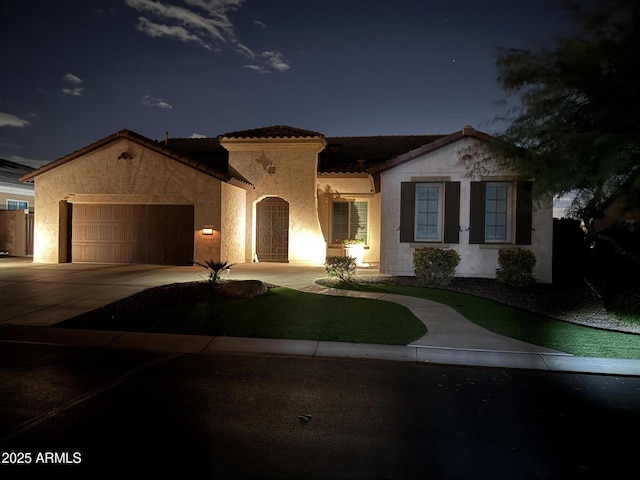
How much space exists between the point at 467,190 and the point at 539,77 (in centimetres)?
557

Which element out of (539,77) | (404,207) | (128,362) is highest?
(539,77)

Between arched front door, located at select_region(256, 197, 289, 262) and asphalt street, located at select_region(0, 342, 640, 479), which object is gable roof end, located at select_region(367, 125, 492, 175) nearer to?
arched front door, located at select_region(256, 197, 289, 262)

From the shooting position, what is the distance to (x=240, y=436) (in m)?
4.55

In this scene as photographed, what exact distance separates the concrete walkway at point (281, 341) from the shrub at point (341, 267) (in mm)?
830

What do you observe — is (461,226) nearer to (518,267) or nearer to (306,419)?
(518,267)

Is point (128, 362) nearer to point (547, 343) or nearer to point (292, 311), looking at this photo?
point (292, 311)

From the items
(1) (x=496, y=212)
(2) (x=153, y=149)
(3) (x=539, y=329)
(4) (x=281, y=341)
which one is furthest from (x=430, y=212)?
(2) (x=153, y=149)

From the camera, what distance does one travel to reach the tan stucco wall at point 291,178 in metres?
19.2

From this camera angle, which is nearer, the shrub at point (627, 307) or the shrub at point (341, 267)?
the shrub at point (627, 307)

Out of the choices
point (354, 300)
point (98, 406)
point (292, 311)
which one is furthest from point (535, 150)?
point (98, 406)

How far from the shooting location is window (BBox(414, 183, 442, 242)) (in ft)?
50.0

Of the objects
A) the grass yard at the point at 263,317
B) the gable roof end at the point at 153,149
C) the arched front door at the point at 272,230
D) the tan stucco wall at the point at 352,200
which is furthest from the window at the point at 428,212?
the gable roof end at the point at 153,149

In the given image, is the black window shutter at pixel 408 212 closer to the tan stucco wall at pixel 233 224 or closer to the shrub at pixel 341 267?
the shrub at pixel 341 267

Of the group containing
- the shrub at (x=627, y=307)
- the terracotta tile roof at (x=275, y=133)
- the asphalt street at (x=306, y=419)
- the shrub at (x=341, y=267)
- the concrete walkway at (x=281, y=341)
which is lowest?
the asphalt street at (x=306, y=419)
